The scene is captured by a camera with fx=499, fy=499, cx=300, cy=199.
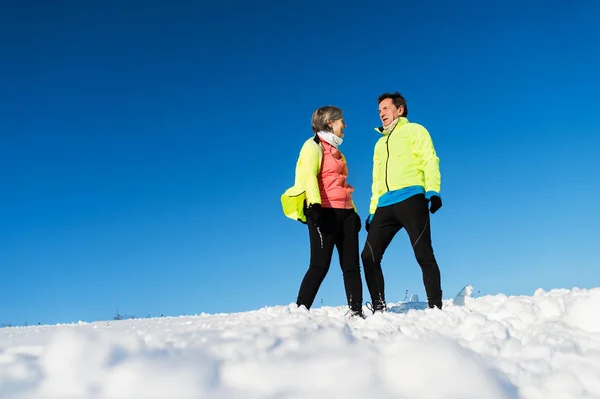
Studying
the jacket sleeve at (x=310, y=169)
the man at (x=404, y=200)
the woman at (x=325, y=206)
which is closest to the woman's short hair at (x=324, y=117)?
the woman at (x=325, y=206)

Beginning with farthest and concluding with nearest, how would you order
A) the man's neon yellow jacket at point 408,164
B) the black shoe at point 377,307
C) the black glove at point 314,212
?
1. the black shoe at point 377,307
2. the man's neon yellow jacket at point 408,164
3. the black glove at point 314,212

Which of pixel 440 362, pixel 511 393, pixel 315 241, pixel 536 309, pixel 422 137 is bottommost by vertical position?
pixel 511 393

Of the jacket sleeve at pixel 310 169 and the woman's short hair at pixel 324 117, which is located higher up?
the woman's short hair at pixel 324 117

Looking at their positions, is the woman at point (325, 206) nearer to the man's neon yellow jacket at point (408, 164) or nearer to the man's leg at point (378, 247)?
the man's leg at point (378, 247)

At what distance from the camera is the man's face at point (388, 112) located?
6520 millimetres

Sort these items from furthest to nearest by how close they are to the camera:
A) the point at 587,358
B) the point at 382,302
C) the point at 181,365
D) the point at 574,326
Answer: the point at 382,302 → the point at 574,326 → the point at 587,358 → the point at 181,365

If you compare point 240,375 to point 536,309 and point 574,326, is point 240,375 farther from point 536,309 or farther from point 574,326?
point 536,309

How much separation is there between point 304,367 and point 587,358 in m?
1.71

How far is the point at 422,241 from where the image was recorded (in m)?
5.77

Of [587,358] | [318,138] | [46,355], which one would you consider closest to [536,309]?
[587,358]

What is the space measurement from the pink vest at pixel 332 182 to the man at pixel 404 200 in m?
0.51

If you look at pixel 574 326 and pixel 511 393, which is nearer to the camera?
pixel 511 393

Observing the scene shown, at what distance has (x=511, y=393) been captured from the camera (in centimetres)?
233

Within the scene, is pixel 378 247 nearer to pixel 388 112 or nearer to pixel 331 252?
pixel 331 252
